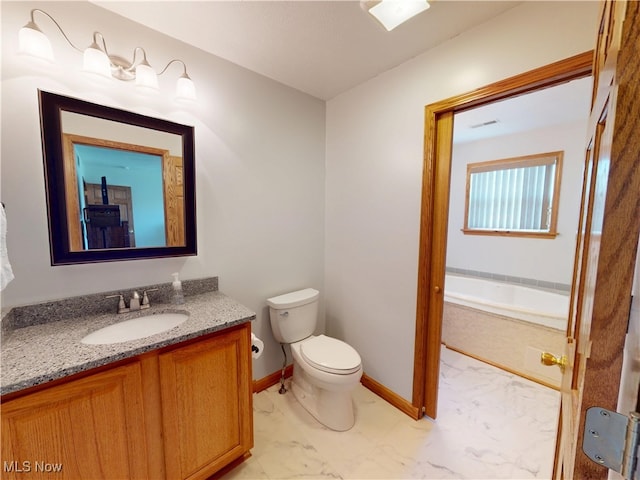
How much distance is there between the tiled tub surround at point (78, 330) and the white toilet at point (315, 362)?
0.52 metres

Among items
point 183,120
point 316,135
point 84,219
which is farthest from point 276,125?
point 84,219

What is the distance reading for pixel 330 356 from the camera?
1.72 metres

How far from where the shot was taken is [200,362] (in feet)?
3.95

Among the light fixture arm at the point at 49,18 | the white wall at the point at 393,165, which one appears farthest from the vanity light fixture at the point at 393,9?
the light fixture arm at the point at 49,18

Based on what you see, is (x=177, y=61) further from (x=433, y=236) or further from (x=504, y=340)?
(x=504, y=340)

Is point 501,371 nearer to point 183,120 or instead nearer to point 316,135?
point 316,135

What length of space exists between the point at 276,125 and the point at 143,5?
907 mm

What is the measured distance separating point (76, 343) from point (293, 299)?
1.20m

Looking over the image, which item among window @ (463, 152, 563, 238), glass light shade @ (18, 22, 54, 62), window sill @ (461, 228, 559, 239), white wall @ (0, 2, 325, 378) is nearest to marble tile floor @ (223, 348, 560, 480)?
white wall @ (0, 2, 325, 378)

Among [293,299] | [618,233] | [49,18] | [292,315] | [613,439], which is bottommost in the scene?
[292,315]

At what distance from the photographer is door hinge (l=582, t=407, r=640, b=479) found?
0.35 metres

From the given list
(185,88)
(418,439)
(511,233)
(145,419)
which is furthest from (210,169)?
(511,233)

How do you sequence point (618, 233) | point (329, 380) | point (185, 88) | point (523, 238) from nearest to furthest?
point (618, 233) → point (185, 88) → point (329, 380) → point (523, 238)

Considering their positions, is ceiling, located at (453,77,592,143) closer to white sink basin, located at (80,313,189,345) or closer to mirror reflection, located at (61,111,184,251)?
mirror reflection, located at (61,111,184,251)
